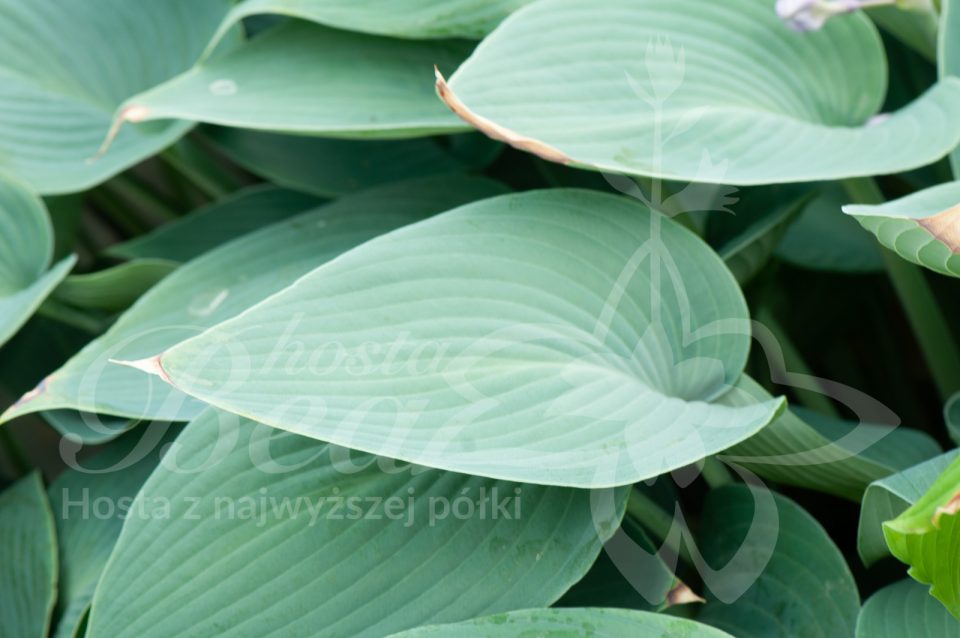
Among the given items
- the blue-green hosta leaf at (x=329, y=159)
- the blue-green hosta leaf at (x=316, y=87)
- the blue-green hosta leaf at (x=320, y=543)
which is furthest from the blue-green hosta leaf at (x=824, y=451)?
the blue-green hosta leaf at (x=329, y=159)

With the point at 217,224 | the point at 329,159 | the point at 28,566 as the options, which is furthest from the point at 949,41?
the point at 28,566

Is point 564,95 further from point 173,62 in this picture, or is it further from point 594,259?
point 173,62

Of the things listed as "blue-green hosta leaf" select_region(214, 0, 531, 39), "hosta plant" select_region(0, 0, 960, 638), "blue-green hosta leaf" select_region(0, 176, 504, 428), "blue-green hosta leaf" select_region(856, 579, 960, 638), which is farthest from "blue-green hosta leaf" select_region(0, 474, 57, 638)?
"blue-green hosta leaf" select_region(856, 579, 960, 638)

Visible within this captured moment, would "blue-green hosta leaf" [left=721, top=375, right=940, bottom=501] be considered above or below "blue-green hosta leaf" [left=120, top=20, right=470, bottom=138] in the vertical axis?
below

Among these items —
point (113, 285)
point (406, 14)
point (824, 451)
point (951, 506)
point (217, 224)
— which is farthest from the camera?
point (217, 224)

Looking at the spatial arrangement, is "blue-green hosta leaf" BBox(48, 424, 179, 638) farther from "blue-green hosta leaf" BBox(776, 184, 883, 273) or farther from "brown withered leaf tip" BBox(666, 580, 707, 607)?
"blue-green hosta leaf" BBox(776, 184, 883, 273)

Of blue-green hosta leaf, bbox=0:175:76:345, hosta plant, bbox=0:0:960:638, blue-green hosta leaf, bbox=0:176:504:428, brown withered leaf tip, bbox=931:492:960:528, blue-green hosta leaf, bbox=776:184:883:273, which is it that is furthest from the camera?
blue-green hosta leaf, bbox=776:184:883:273

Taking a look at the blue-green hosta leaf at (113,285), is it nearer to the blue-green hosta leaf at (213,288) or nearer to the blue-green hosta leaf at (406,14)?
the blue-green hosta leaf at (213,288)

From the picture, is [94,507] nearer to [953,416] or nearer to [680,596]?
[680,596]
